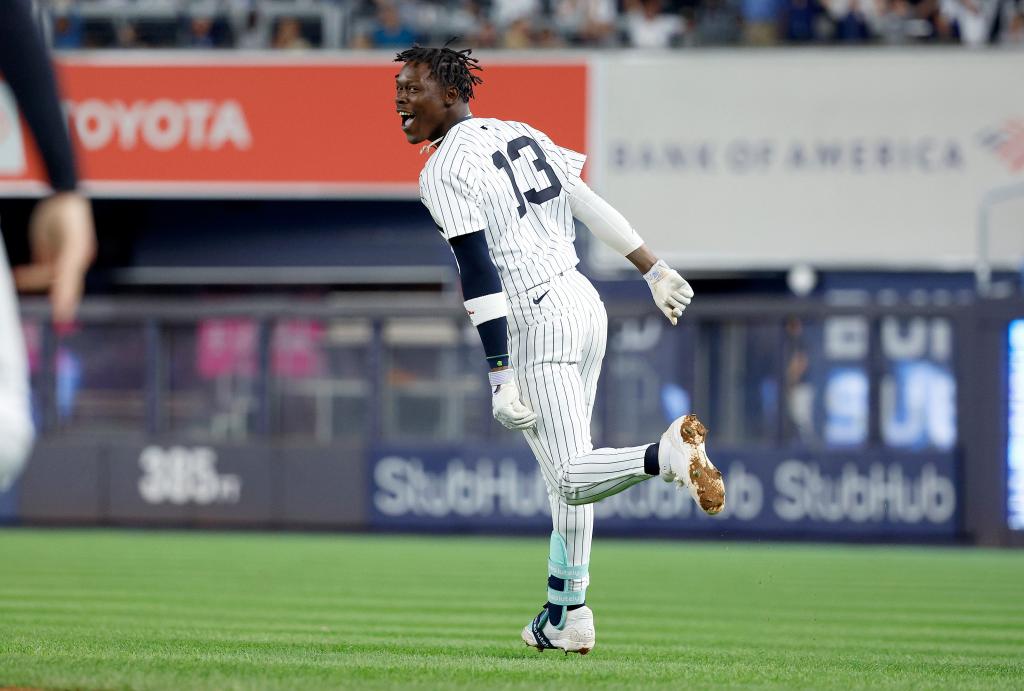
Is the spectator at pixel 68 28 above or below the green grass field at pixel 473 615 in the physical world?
above

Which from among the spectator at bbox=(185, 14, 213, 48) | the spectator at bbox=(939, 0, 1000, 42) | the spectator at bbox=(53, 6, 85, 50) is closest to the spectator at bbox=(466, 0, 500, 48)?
the spectator at bbox=(185, 14, 213, 48)

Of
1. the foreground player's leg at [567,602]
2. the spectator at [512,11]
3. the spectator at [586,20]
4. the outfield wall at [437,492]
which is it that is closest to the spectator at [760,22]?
the spectator at [586,20]

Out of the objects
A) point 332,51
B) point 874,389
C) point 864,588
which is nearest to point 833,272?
point 874,389

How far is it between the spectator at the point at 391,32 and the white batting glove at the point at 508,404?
49.2 feet

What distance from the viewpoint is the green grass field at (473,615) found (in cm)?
552

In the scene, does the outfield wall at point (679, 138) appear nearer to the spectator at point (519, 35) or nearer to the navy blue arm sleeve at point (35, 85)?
the spectator at point (519, 35)

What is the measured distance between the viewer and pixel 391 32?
66.6ft

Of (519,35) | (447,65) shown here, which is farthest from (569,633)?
(519,35)

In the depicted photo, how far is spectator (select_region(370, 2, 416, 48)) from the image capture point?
20250 mm

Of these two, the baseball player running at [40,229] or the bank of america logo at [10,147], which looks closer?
the baseball player running at [40,229]

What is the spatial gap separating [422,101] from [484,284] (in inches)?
31.2

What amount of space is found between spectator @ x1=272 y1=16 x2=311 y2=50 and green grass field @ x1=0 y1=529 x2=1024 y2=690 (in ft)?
25.4

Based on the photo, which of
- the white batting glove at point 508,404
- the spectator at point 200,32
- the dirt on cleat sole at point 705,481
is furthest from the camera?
the spectator at point 200,32

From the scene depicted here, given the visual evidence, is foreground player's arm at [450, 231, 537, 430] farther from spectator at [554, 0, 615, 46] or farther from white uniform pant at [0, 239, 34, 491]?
spectator at [554, 0, 615, 46]
